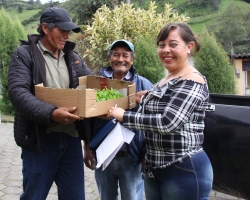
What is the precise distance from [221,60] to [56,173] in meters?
5.76

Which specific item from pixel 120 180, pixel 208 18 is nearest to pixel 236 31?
pixel 208 18

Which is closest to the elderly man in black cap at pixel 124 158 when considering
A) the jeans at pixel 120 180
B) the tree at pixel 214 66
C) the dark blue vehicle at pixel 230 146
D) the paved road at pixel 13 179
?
the jeans at pixel 120 180

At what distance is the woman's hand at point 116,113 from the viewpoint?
2154mm

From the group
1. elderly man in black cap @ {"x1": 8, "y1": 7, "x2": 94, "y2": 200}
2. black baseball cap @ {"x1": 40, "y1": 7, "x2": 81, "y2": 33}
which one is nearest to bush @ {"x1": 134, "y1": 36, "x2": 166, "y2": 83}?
elderly man in black cap @ {"x1": 8, "y1": 7, "x2": 94, "y2": 200}

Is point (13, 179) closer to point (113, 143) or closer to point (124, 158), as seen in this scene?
point (124, 158)

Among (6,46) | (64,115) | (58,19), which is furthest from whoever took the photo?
(6,46)

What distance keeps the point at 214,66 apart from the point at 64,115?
597 cm

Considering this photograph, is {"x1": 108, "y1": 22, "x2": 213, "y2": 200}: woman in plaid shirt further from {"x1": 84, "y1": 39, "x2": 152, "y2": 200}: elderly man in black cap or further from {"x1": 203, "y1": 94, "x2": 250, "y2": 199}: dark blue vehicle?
{"x1": 203, "y1": 94, "x2": 250, "y2": 199}: dark blue vehicle

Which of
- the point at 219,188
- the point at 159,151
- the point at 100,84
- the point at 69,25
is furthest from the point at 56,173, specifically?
the point at 219,188

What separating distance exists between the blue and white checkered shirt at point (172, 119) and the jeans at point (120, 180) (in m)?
0.58

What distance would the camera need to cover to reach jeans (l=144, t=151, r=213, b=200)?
203 centimetres

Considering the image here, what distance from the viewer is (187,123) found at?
202 centimetres

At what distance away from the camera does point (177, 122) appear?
193cm

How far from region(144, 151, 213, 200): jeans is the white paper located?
311 millimetres
